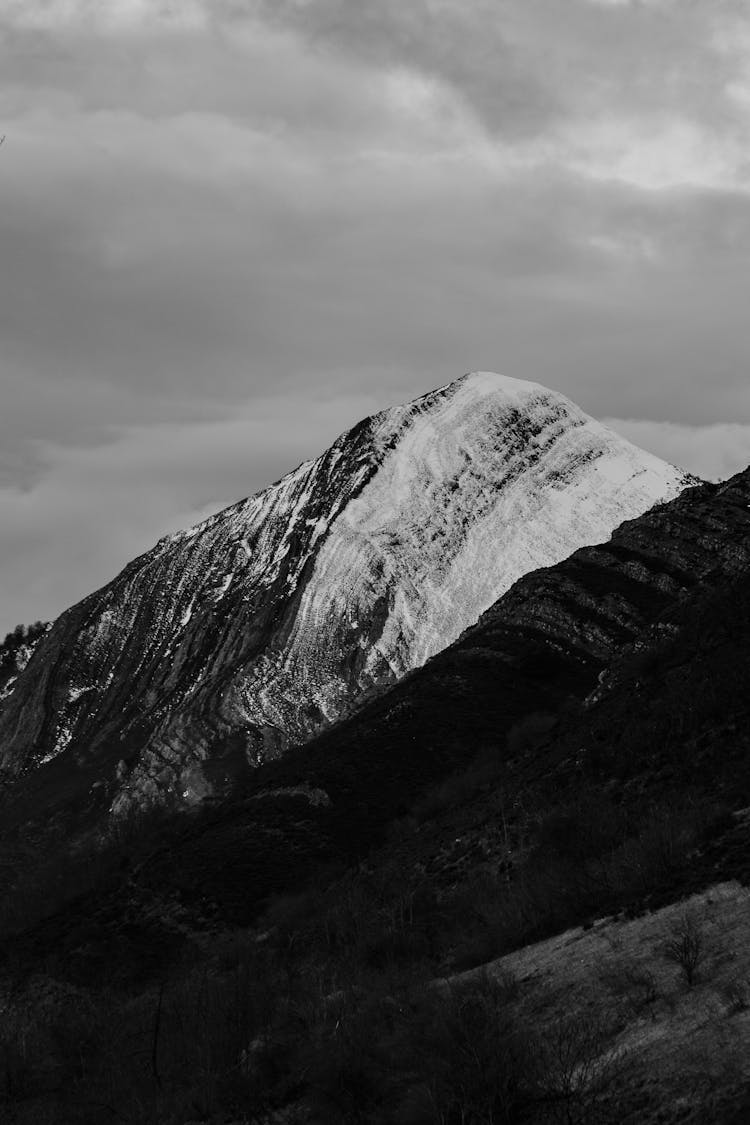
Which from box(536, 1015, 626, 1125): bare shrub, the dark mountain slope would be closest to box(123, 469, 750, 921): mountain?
the dark mountain slope

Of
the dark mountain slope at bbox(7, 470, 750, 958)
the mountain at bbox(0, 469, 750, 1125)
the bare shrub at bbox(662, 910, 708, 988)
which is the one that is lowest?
the bare shrub at bbox(662, 910, 708, 988)

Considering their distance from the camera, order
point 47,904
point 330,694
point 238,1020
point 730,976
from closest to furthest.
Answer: point 730,976
point 238,1020
point 47,904
point 330,694

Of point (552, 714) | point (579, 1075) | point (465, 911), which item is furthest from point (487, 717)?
point (579, 1075)

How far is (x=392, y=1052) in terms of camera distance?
27.5 m

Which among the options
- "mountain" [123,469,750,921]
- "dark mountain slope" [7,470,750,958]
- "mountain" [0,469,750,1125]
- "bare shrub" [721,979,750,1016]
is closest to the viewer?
"bare shrub" [721,979,750,1016]

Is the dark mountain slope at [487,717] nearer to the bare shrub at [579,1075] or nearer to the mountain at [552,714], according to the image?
the mountain at [552,714]

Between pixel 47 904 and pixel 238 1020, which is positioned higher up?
pixel 47 904

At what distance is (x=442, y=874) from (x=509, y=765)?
55.9 ft

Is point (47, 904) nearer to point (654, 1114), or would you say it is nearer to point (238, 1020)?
point (238, 1020)

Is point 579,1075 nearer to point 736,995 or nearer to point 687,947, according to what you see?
point 736,995

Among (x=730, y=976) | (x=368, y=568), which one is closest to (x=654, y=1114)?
(x=730, y=976)

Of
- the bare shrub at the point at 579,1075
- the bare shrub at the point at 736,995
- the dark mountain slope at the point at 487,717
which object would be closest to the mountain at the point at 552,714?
the dark mountain slope at the point at 487,717

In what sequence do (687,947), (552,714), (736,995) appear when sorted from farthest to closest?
(552,714) → (687,947) → (736,995)

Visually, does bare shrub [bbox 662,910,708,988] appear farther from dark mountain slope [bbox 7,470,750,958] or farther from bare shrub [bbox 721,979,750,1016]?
dark mountain slope [bbox 7,470,750,958]
